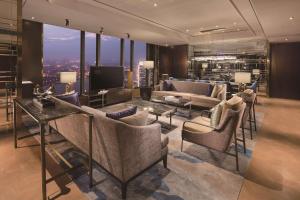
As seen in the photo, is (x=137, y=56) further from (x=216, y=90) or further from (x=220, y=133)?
(x=220, y=133)

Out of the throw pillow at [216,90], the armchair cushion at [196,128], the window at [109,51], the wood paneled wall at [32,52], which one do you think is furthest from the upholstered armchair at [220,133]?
the window at [109,51]

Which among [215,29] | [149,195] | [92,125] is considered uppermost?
[215,29]

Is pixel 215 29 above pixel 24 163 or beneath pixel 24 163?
above

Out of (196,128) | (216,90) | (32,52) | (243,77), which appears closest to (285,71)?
(243,77)

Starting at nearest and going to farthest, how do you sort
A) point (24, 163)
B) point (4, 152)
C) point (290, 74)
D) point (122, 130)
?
point (122, 130) < point (24, 163) < point (4, 152) < point (290, 74)

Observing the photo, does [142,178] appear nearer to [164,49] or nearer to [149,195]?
[149,195]

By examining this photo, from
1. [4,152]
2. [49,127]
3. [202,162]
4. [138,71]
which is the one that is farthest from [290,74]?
[4,152]

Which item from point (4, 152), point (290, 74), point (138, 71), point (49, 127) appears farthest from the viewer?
point (138, 71)

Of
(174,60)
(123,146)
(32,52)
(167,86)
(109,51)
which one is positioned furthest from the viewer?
(174,60)

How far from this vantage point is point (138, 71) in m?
10.4

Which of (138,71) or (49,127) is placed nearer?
(49,127)

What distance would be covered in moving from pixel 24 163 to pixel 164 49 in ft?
33.8

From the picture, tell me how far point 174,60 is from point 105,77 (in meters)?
6.33

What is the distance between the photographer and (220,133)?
2797mm
